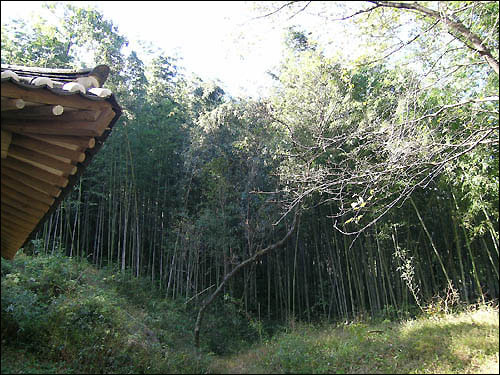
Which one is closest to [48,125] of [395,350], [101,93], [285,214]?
[101,93]

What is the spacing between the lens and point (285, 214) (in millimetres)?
4523

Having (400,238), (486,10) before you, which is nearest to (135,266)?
(400,238)

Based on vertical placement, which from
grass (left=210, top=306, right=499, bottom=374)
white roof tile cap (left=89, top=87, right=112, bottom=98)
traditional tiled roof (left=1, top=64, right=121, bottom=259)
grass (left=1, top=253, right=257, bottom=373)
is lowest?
grass (left=210, top=306, right=499, bottom=374)

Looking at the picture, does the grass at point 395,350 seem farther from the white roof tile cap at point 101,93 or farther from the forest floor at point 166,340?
the white roof tile cap at point 101,93

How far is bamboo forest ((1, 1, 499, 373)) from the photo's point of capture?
3760 mm

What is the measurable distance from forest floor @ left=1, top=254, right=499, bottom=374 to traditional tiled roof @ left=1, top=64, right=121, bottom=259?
183 centimetres

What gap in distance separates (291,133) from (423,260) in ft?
13.2

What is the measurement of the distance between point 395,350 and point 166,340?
132 inches

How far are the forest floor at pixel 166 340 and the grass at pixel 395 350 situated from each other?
0.01 m

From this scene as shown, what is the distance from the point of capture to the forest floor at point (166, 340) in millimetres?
3721

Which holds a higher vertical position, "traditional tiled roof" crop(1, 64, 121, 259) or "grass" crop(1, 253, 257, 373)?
"traditional tiled roof" crop(1, 64, 121, 259)

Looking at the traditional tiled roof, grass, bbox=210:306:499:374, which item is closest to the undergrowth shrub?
grass, bbox=210:306:499:374

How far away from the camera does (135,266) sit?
8.49 m

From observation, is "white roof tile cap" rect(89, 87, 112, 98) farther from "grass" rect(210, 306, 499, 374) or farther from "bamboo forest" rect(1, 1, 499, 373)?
"grass" rect(210, 306, 499, 374)
